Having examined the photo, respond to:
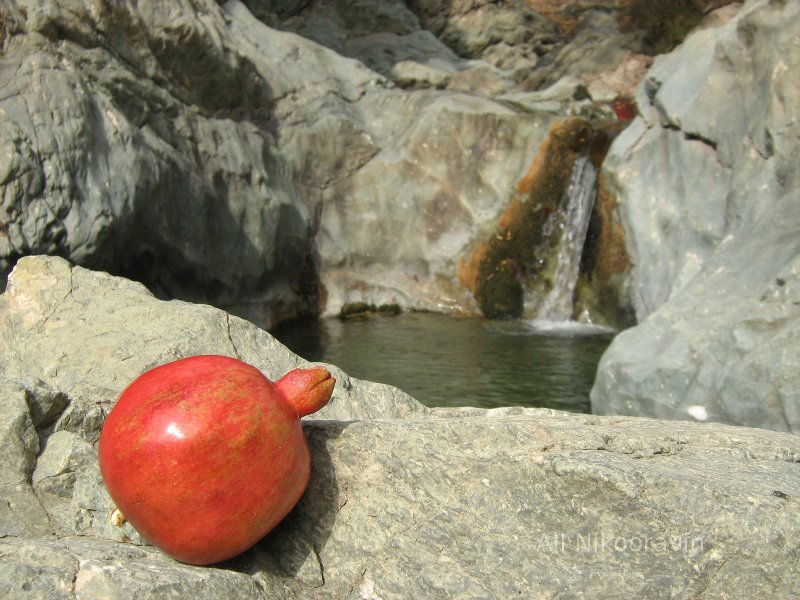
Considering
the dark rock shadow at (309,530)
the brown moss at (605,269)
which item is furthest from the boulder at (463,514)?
the brown moss at (605,269)

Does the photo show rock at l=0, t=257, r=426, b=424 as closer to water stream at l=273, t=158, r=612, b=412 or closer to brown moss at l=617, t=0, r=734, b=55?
water stream at l=273, t=158, r=612, b=412

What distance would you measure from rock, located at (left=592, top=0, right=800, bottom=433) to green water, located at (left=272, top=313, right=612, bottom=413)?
1.13 m

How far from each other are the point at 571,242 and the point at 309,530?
9596mm

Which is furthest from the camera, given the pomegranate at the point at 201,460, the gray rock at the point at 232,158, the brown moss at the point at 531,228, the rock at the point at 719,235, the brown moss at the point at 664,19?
the brown moss at the point at 664,19

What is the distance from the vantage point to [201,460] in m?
2.05

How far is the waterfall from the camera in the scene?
1134 centimetres

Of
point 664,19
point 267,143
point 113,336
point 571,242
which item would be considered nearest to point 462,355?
point 571,242

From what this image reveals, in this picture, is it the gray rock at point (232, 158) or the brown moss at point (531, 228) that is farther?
the brown moss at point (531, 228)

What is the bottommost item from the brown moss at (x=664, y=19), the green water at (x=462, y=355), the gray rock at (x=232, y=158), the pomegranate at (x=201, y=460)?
the green water at (x=462, y=355)

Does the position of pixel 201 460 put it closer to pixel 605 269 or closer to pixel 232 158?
pixel 232 158

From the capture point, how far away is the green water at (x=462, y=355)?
7.47 metres

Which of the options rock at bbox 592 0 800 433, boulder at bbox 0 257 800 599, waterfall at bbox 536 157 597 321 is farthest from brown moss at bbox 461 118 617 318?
boulder at bbox 0 257 800 599

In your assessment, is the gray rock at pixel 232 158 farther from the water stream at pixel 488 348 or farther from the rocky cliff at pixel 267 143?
the water stream at pixel 488 348

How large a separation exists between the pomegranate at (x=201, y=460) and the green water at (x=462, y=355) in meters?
4.93
